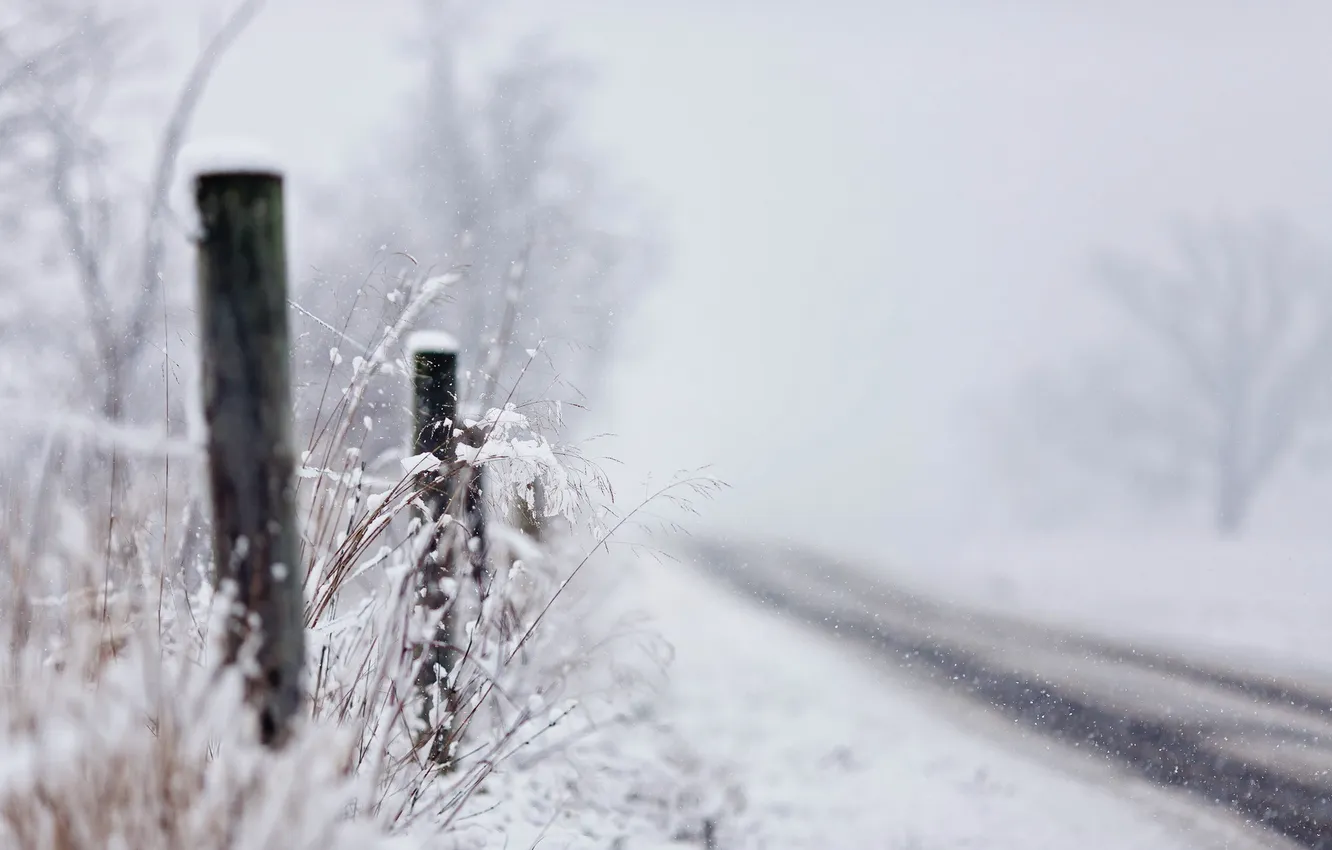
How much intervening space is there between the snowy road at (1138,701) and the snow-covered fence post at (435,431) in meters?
3.71

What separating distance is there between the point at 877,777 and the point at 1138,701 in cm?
286

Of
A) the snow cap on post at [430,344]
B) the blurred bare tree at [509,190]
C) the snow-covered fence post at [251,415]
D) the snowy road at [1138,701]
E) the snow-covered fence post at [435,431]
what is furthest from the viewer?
the blurred bare tree at [509,190]

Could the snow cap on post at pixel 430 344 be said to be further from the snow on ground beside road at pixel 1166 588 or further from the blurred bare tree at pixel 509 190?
the blurred bare tree at pixel 509 190

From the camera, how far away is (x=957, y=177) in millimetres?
53719

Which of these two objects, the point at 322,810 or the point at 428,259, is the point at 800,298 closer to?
the point at 428,259

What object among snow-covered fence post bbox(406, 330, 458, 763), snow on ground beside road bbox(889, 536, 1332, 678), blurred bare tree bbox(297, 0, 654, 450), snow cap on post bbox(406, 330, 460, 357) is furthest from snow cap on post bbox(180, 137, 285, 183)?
blurred bare tree bbox(297, 0, 654, 450)

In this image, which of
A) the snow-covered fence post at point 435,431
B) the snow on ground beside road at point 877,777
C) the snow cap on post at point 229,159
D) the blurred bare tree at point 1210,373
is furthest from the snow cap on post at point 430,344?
the blurred bare tree at point 1210,373

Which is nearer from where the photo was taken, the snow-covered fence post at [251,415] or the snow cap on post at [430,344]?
the snow-covered fence post at [251,415]

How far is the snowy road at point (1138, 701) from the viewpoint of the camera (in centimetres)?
483

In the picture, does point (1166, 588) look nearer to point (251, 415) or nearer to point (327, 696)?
point (327, 696)

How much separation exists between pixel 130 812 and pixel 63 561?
1.03 m

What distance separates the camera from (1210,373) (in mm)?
21922

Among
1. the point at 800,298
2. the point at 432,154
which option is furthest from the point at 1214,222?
the point at 800,298

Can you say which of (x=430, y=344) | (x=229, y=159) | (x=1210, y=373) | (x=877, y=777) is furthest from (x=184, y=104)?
(x=1210, y=373)
